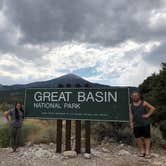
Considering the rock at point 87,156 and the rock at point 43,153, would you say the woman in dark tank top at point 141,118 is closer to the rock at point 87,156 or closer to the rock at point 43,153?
the rock at point 87,156

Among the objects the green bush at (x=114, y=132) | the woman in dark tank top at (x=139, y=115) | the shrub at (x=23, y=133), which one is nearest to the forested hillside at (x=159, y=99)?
the green bush at (x=114, y=132)

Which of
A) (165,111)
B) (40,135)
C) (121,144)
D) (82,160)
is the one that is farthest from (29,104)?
(165,111)

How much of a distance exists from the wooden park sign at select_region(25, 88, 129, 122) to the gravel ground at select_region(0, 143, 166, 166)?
97 centimetres

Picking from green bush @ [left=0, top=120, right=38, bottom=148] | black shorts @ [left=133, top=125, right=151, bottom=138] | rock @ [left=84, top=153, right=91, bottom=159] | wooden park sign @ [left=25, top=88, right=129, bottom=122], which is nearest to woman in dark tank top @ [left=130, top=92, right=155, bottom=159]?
black shorts @ [left=133, top=125, right=151, bottom=138]

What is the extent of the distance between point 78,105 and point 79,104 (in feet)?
0.13

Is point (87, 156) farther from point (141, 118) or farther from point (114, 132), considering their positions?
point (114, 132)

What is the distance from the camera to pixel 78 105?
728 cm

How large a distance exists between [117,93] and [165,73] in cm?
1614

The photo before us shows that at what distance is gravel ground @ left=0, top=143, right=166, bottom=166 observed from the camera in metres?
6.42

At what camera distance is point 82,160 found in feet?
21.7

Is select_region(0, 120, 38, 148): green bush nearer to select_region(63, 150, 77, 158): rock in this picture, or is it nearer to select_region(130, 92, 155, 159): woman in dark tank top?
select_region(63, 150, 77, 158): rock

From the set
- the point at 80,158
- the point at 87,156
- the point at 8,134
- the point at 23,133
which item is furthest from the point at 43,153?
the point at 8,134

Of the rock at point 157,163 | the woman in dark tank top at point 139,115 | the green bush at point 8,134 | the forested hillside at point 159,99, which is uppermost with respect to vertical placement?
the forested hillside at point 159,99

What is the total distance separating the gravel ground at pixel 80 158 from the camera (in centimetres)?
642
